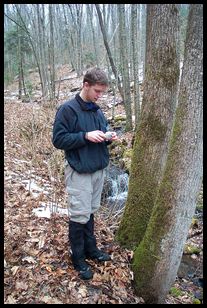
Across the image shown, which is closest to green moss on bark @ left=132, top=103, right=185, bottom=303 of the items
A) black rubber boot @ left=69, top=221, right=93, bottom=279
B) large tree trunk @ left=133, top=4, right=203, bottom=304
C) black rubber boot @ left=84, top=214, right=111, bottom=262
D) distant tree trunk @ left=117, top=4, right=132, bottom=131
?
large tree trunk @ left=133, top=4, right=203, bottom=304

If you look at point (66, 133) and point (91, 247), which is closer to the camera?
point (66, 133)

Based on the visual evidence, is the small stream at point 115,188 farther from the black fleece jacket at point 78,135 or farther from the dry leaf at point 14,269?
the black fleece jacket at point 78,135

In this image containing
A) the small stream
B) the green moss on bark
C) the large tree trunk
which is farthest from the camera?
the small stream

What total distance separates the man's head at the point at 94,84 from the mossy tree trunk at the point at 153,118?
2.26 ft

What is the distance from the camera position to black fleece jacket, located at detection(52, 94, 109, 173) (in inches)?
128

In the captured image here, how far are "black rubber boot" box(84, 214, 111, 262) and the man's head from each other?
1.41 m

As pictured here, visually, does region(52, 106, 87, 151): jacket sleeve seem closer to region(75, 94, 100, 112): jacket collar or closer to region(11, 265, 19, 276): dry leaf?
region(75, 94, 100, 112): jacket collar

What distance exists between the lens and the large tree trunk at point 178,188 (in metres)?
2.84

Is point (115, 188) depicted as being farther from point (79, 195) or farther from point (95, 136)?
point (95, 136)

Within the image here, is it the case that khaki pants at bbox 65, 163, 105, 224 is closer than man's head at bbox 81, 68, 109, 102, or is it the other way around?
man's head at bbox 81, 68, 109, 102

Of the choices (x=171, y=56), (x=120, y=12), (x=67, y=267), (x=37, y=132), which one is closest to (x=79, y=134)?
(x=171, y=56)

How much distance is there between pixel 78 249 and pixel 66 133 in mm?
1324

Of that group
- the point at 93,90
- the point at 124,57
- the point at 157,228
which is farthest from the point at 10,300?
the point at 124,57

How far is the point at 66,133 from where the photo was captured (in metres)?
3.28
